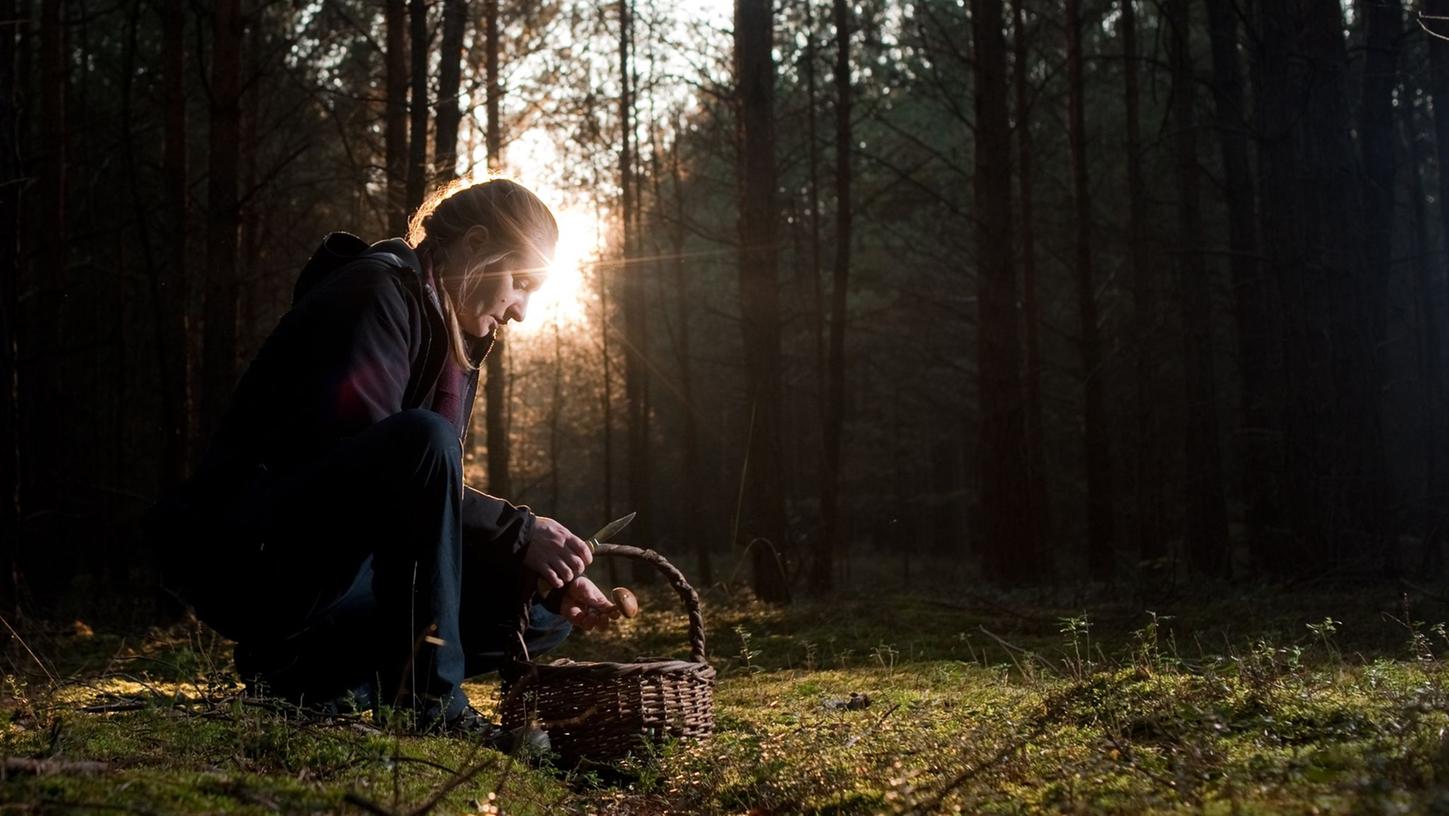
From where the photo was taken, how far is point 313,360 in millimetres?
3311

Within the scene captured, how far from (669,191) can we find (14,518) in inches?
871

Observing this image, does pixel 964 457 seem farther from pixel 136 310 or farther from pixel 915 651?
pixel 915 651

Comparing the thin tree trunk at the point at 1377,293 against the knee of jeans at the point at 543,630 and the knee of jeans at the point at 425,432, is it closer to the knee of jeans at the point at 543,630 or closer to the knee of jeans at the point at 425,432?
the knee of jeans at the point at 543,630

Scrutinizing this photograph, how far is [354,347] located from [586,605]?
3.57 ft

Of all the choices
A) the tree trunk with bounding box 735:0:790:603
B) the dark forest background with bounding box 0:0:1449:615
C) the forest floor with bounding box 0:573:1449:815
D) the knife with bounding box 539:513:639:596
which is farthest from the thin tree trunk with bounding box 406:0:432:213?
the knife with bounding box 539:513:639:596

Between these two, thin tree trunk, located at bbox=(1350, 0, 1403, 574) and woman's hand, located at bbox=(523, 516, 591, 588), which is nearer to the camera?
woman's hand, located at bbox=(523, 516, 591, 588)

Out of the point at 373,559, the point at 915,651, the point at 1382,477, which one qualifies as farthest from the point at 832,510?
the point at 373,559

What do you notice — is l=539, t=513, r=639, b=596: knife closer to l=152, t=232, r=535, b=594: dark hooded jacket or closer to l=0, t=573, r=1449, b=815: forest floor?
l=0, t=573, r=1449, b=815: forest floor

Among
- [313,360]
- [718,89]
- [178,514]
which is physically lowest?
[178,514]

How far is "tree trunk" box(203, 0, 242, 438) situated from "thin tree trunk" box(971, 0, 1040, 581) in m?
7.31

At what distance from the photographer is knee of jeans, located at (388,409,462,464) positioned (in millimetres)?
3236

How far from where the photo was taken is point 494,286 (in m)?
3.88

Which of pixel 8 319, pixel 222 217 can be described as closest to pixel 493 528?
pixel 8 319

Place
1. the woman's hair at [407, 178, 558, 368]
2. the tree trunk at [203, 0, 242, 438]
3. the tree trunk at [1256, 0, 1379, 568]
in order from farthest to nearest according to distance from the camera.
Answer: the tree trunk at [203, 0, 242, 438] < the tree trunk at [1256, 0, 1379, 568] < the woman's hair at [407, 178, 558, 368]
